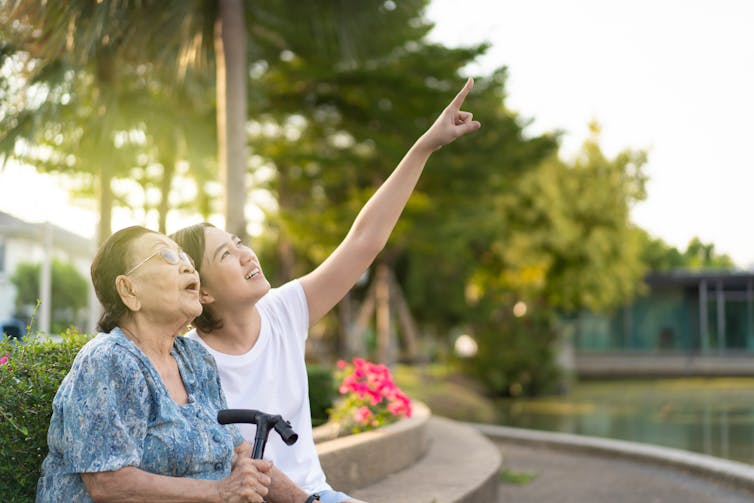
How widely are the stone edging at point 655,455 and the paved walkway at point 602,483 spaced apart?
6 cm

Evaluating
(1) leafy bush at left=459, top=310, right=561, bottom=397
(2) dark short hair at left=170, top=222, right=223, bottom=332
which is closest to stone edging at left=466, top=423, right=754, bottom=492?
(2) dark short hair at left=170, top=222, right=223, bottom=332

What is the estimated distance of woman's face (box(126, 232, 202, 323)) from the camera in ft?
7.74

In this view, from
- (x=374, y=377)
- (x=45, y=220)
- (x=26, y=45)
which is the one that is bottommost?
(x=374, y=377)

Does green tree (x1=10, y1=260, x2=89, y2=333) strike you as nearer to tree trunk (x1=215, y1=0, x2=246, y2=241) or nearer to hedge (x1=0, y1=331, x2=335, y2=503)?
tree trunk (x1=215, y1=0, x2=246, y2=241)

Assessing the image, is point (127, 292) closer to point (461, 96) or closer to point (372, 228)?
point (372, 228)

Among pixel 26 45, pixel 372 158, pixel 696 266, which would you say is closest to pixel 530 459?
pixel 26 45

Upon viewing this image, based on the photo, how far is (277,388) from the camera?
2.85 metres

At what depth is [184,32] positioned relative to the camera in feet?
36.7

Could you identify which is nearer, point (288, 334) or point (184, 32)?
point (288, 334)

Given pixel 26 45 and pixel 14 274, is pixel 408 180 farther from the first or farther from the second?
pixel 14 274

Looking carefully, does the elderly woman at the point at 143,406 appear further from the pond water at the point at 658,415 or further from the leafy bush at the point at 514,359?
the leafy bush at the point at 514,359

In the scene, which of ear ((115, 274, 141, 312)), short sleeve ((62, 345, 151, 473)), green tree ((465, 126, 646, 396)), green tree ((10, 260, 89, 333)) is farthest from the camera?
green tree ((465, 126, 646, 396))

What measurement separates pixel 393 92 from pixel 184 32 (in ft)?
22.6

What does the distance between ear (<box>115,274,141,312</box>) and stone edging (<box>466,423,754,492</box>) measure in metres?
6.42
